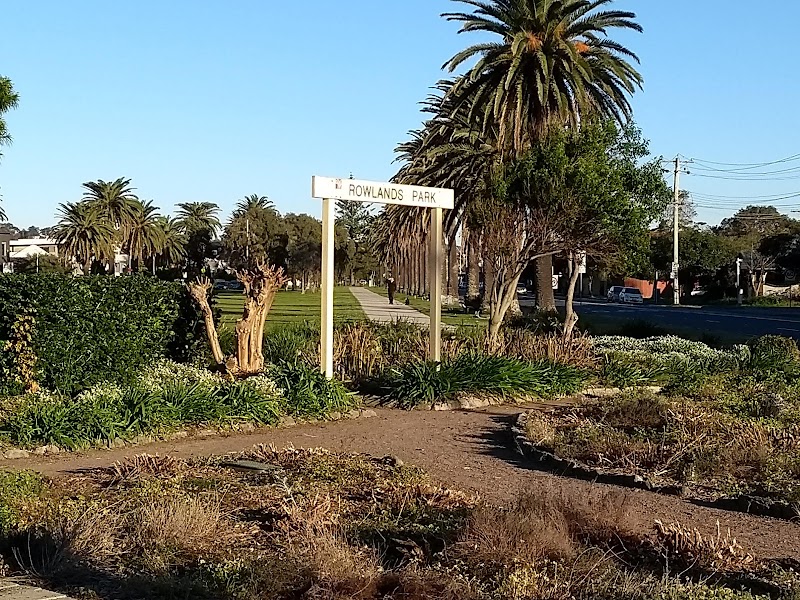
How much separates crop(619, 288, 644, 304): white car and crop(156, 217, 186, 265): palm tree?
1455 inches

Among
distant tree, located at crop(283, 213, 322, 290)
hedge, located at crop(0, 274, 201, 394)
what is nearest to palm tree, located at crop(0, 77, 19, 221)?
hedge, located at crop(0, 274, 201, 394)

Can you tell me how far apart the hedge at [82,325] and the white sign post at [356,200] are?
249 centimetres

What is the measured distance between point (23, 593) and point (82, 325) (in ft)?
26.3

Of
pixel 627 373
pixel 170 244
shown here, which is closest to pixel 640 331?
pixel 627 373

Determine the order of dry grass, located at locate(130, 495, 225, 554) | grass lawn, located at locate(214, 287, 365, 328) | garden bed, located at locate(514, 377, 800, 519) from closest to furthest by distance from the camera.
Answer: dry grass, located at locate(130, 495, 225, 554) < garden bed, located at locate(514, 377, 800, 519) < grass lawn, located at locate(214, 287, 365, 328)

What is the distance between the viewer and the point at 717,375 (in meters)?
16.4

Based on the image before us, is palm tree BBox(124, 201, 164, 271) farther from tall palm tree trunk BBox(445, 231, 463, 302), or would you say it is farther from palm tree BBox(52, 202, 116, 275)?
tall palm tree trunk BBox(445, 231, 463, 302)

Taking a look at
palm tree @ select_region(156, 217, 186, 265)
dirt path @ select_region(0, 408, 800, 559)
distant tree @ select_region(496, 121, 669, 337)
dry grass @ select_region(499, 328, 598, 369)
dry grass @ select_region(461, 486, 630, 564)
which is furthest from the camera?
palm tree @ select_region(156, 217, 186, 265)

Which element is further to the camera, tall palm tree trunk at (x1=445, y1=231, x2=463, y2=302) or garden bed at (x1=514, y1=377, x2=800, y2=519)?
tall palm tree trunk at (x1=445, y1=231, x2=463, y2=302)

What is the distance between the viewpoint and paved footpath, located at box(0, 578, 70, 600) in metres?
Answer: 5.39

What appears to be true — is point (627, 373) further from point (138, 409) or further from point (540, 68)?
point (540, 68)

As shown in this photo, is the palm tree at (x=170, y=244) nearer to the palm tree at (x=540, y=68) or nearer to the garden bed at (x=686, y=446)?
the palm tree at (x=540, y=68)

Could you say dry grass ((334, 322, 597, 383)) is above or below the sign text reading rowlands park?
below

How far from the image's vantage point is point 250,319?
14586 millimetres
